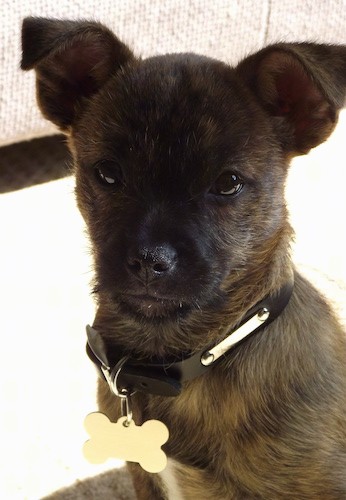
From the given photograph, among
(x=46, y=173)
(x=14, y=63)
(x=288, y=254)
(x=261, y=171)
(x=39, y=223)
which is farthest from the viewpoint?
(x=46, y=173)

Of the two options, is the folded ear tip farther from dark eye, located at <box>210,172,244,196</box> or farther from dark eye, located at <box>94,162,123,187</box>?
dark eye, located at <box>210,172,244,196</box>

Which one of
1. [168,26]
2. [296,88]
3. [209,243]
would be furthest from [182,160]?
[168,26]

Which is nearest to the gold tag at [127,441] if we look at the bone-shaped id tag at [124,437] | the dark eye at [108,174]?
the bone-shaped id tag at [124,437]

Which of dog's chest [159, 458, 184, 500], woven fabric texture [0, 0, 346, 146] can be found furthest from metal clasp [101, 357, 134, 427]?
woven fabric texture [0, 0, 346, 146]

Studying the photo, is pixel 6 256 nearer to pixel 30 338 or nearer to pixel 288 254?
pixel 30 338

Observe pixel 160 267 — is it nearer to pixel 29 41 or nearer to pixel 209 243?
pixel 209 243

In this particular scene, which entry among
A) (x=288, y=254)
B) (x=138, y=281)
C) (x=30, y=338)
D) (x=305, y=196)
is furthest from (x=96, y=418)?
(x=305, y=196)
